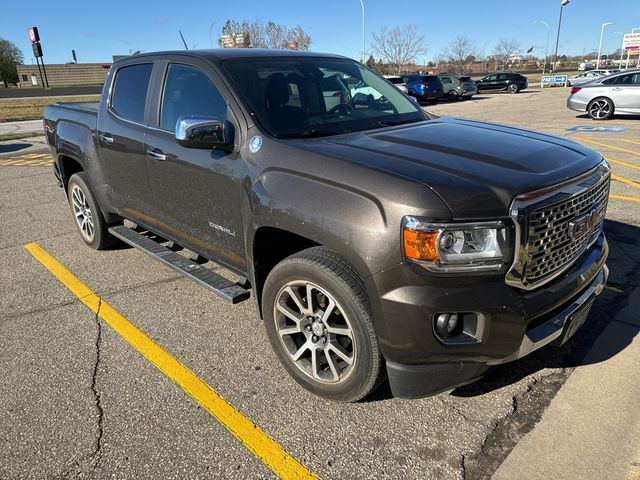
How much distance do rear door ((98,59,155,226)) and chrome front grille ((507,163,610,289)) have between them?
292 cm

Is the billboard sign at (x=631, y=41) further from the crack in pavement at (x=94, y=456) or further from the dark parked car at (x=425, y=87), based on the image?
the crack in pavement at (x=94, y=456)

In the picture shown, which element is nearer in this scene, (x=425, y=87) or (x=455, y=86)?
(x=425, y=87)

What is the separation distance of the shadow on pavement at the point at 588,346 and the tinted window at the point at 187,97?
2.33 m

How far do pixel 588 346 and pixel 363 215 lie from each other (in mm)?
2040

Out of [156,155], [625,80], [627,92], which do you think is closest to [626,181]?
→ [156,155]

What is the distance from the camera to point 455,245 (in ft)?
7.27

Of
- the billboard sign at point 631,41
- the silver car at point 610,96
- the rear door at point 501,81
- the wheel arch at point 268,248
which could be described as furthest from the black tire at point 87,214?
the billboard sign at point 631,41

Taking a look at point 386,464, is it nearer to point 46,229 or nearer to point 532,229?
point 532,229

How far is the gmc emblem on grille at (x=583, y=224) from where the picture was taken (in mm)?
2555

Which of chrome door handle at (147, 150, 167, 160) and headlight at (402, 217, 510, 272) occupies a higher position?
chrome door handle at (147, 150, 167, 160)

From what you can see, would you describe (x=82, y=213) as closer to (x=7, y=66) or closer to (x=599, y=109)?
(x=599, y=109)

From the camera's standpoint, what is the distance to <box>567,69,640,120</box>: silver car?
47.9 ft

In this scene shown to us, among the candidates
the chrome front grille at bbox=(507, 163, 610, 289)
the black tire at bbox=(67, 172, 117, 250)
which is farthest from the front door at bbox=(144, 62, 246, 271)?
the chrome front grille at bbox=(507, 163, 610, 289)

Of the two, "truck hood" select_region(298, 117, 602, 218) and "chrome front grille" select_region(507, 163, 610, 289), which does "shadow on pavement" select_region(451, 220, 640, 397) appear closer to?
"chrome front grille" select_region(507, 163, 610, 289)
